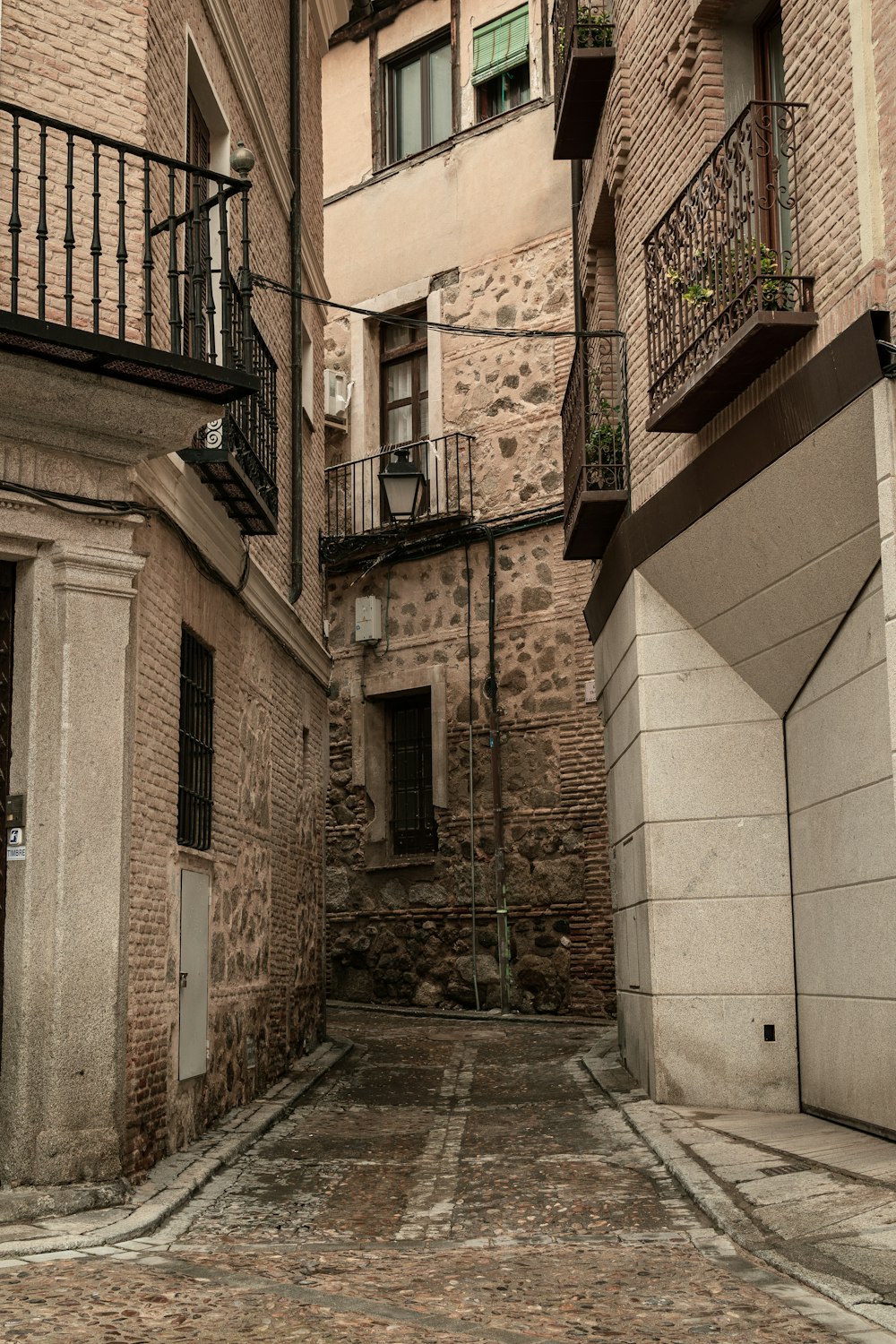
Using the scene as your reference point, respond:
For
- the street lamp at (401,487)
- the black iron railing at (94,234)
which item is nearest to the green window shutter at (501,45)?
the street lamp at (401,487)

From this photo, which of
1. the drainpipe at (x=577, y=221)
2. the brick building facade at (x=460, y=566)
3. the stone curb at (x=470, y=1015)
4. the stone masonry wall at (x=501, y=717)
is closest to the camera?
the drainpipe at (x=577, y=221)

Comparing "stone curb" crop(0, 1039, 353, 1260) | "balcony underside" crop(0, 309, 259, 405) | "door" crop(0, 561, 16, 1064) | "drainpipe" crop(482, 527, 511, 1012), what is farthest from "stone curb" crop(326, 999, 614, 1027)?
"balcony underside" crop(0, 309, 259, 405)

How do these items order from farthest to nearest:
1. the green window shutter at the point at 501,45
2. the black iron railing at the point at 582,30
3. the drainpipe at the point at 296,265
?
the green window shutter at the point at 501,45 → the drainpipe at the point at 296,265 → the black iron railing at the point at 582,30

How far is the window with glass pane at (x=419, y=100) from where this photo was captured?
20078 mm

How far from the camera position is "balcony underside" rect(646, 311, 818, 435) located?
8.18 m

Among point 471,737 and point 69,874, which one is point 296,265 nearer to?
point 471,737

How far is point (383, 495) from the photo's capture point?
18719 mm

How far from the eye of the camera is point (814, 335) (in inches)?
323

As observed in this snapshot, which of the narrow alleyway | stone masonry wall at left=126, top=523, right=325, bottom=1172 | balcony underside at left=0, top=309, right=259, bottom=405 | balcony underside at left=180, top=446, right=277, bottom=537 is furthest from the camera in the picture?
balcony underside at left=180, top=446, right=277, bottom=537

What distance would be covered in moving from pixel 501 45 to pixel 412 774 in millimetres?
8992

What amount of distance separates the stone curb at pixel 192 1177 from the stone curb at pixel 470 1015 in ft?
12.9

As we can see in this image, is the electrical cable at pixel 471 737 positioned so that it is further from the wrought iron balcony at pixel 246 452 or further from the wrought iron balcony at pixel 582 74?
the wrought iron balcony at pixel 246 452

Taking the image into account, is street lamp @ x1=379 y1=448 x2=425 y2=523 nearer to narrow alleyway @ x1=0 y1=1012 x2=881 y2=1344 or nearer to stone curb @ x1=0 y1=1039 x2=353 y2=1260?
stone curb @ x1=0 y1=1039 x2=353 y2=1260

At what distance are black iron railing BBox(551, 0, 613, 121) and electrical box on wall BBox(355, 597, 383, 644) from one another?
24.3ft
